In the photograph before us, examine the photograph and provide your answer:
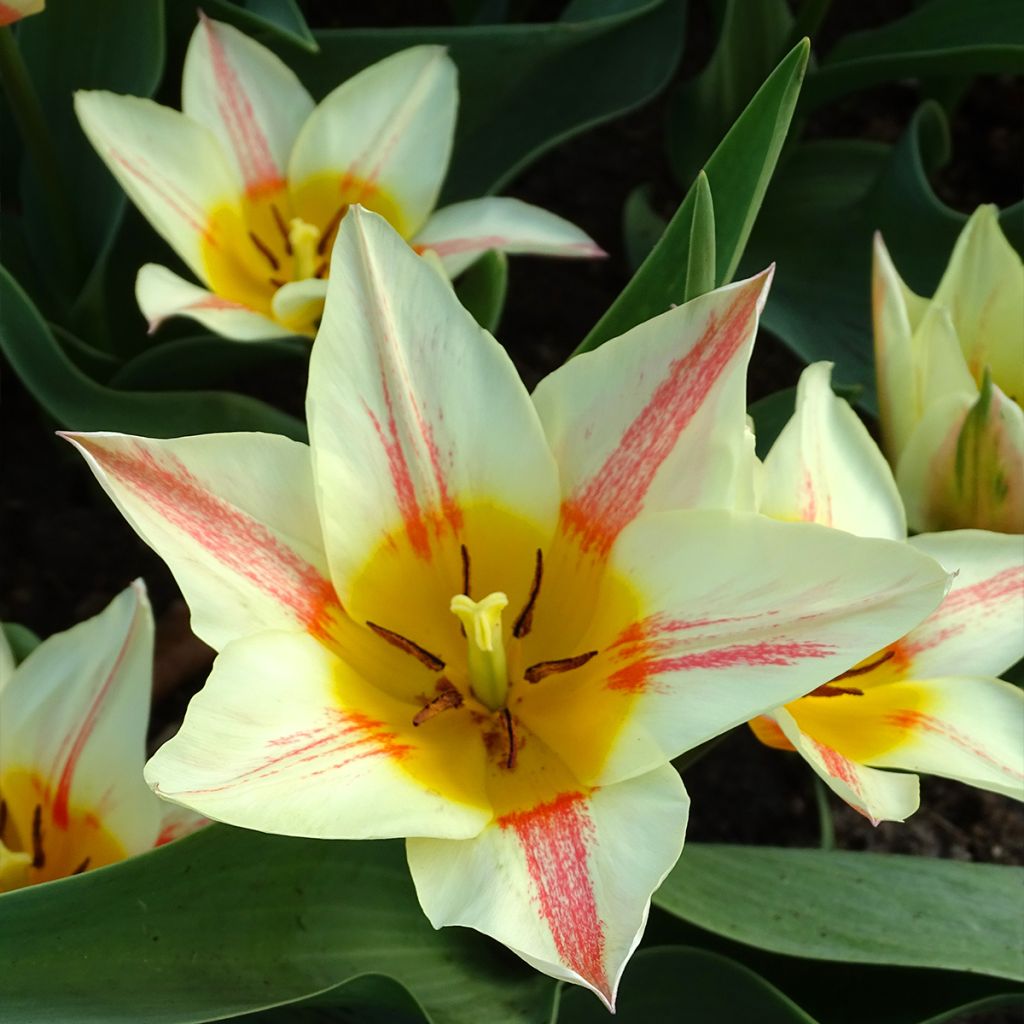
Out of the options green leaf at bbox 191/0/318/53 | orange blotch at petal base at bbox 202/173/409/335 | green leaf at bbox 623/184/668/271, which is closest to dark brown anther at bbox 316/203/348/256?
orange blotch at petal base at bbox 202/173/409/335

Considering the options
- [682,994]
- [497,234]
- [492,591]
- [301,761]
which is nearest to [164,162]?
[497,234]

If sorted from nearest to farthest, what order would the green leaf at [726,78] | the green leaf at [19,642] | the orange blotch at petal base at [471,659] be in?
the orange blotch at petal base at [471,659] < the green leaf at [19,642] < the green leaf at [726,78]

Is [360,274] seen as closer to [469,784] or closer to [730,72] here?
[469,784]

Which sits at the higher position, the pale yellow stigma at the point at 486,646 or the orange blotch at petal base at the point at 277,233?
the orange blotch at petal base at the point at 277,233

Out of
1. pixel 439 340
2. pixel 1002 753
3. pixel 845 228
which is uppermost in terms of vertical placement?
pixel 439 340

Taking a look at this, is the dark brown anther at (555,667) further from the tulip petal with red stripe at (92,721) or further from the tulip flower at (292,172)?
the tulip flower at (292,172)

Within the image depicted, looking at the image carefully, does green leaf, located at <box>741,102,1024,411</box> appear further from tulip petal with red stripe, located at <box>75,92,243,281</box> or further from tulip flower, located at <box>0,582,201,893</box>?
tulip flower, located at <box>0,582,201,893</box>

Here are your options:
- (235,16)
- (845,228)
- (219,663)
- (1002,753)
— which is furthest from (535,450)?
(845,228)

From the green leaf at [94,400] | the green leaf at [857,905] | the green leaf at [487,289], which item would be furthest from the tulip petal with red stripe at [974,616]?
the green leaf at [94,400]
